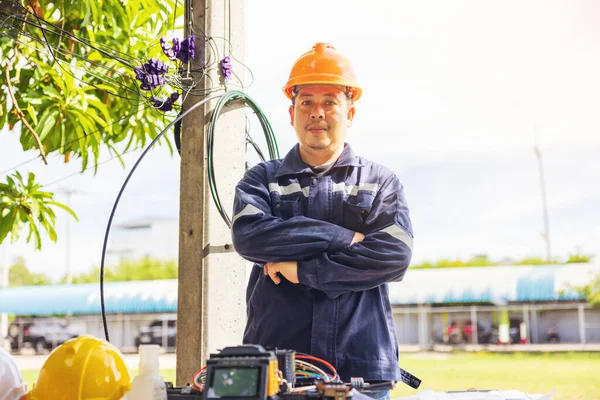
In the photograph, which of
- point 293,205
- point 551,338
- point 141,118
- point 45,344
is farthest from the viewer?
point 45,344

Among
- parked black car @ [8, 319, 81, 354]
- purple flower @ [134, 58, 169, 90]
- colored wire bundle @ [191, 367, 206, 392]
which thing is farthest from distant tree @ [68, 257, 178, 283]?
colored wire bundle @ [191, 367, 206, 392]

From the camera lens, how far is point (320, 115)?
2039 mm

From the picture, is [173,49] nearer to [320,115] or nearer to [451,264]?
[320,115]

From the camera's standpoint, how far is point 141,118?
5.04 meters

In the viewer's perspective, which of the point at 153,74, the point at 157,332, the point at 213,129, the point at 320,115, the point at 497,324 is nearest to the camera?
the point at 320,115

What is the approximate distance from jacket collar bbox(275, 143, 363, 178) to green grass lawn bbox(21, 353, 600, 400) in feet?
37.9

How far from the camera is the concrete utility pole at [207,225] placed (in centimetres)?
302

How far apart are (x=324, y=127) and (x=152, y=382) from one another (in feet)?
3.26

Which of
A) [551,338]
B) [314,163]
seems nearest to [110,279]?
[551,338]

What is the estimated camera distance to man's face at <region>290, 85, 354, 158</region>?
2.05m

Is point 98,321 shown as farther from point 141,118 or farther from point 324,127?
point 324,127

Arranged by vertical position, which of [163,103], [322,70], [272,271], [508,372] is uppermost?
[163,103]

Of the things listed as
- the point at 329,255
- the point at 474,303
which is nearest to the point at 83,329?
the point at 474,303

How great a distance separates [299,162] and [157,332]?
2604 centimetres
